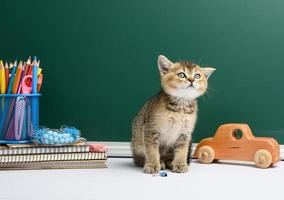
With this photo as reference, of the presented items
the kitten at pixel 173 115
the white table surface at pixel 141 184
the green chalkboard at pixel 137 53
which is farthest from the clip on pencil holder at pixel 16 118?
the kitten at pixel 173 115

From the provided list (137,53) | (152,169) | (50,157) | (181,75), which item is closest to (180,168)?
(152,169)

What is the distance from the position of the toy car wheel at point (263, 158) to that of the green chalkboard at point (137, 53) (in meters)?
0.23

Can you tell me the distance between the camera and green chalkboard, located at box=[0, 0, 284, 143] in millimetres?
1611

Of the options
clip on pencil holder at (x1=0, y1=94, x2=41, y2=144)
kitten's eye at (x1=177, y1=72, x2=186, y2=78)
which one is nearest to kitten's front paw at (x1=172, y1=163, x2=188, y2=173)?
kitten's eye at (x1=177, y1=72, x2=186, y2=78)

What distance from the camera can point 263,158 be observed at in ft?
4.55

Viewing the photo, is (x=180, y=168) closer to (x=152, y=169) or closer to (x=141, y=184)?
(x=152, y=169)

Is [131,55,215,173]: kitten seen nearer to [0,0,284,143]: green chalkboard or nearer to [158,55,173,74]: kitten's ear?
[158,55,173,74]: kitten's ear

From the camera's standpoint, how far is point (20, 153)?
1.34m

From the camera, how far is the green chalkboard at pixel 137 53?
1.61 metres

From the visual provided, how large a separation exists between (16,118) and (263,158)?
85 centimetres

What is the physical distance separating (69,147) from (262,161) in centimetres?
65

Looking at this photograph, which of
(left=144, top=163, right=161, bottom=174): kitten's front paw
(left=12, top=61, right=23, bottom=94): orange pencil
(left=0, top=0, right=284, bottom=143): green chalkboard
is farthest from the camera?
(left=0, top=0, right=284, bottom=143): green chalkboard

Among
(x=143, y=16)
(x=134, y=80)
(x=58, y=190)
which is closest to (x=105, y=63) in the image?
(x=134, y=80)

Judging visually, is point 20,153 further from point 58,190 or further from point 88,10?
point 88,10
